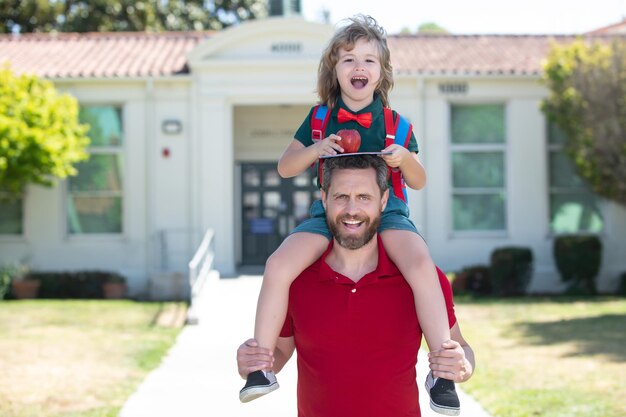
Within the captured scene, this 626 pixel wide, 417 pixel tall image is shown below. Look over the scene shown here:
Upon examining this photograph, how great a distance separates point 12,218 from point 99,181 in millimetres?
1917

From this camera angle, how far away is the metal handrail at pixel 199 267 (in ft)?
42.3

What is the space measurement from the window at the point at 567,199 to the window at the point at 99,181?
8712mm

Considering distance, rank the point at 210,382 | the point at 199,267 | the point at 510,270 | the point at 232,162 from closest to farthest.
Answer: the point at 210,382 < the point at 199,267 < the point at 510,270 < the point at 232,162

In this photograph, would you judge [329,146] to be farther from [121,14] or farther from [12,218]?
[121,14]

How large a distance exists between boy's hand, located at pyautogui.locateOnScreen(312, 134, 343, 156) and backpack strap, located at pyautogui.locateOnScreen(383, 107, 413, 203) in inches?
13.5

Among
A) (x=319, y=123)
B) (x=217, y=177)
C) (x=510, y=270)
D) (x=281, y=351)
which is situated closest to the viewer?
(x=281, y=351)

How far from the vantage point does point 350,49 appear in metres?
3.92

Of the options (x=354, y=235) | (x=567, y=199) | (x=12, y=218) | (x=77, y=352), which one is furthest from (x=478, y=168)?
(x=354, y=235)

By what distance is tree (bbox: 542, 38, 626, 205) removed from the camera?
50.0ft

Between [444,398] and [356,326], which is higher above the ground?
[356,326]

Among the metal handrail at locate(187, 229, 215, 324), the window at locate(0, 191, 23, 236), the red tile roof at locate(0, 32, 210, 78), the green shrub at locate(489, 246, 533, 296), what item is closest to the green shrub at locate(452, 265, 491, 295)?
the green shrub at locate(489, 246, 533, 296)

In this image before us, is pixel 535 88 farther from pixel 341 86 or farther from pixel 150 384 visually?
pixel 341 86

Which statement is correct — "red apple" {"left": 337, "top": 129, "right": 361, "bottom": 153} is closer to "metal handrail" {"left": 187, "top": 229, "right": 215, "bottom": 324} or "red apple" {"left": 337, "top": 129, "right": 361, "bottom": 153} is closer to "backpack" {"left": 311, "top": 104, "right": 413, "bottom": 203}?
"backpack" {"left": 311, "top": 104, "right": 413, "bottom": 203}

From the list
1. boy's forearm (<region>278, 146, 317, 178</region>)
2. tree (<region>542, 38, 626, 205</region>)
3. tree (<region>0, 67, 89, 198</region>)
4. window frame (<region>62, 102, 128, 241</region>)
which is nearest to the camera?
boy's forearm (<region>278, 146, 317, 178</region>)
